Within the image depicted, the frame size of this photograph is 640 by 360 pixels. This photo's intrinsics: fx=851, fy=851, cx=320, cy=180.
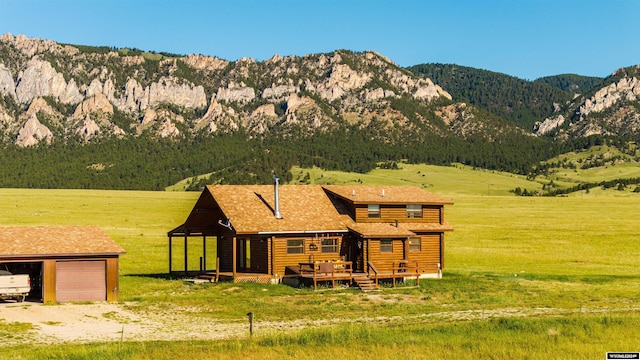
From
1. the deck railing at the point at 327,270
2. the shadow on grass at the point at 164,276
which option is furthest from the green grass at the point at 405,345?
the shadow on grass at the point at 164,276

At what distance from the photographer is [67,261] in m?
42.8

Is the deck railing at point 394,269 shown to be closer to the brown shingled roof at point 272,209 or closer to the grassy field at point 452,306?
the grassy field at point 452,306

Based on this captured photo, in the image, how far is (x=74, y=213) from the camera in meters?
112

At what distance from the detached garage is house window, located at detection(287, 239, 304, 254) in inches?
477

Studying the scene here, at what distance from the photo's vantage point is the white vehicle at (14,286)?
134 ft

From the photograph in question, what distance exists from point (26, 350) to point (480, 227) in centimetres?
7908

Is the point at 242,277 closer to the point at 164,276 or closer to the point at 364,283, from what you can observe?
the point at 164,276

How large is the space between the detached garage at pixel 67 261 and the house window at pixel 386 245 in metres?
17.0

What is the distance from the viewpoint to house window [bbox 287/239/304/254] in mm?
52531

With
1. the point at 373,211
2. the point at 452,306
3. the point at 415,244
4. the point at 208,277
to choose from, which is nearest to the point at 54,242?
the point at 208,277

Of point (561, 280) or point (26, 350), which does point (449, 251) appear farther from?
point (26, 350)

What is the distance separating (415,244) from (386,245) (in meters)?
3.45

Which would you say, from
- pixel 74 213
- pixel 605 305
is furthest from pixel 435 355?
pixel 74 213

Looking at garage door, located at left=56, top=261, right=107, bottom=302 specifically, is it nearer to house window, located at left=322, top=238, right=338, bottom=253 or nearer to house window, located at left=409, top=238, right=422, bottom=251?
house window, located at left=322, top=238, right=338, bottom=253
